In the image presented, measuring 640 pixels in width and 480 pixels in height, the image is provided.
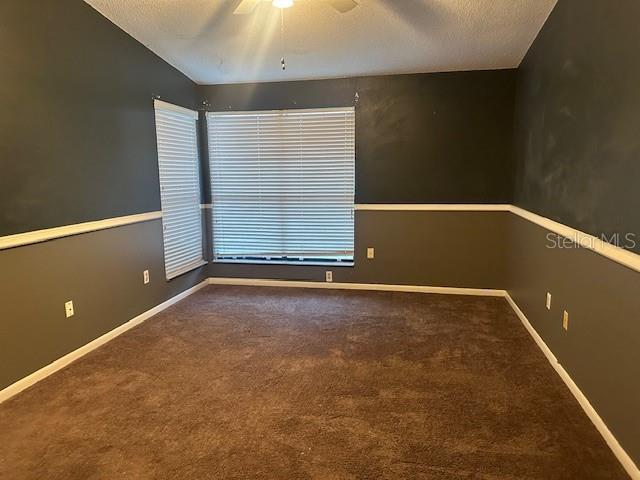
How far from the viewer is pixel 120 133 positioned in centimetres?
356

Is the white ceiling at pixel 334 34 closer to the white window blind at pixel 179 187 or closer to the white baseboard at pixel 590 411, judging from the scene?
the white window blind at pixel 179 187

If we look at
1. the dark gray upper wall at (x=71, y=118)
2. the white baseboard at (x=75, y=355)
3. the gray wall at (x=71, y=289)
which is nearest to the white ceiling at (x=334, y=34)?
the dark gray upper wall at (x=71, y=118)

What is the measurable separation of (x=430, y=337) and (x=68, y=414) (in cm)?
248

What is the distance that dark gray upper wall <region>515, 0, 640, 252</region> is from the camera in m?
1.97

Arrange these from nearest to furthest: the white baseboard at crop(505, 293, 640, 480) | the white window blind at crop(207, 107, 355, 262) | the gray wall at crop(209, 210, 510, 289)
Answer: the white baseboard at crop(505, 293, 640, 480) → the gray wall at crop(209, 210, 510, 289) → the white window blind at crop(207, 107, 355, 262)

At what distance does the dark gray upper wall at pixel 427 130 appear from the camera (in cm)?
433

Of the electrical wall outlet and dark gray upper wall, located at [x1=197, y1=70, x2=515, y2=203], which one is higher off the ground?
dark gray upper wall, located at [x1=197, y1=70, x2=515, y2=203]

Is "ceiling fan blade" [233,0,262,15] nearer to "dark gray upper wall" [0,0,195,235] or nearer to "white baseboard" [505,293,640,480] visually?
"dark gray upper wall" [0,0,195,235]

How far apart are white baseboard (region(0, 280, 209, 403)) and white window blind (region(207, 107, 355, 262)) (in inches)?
44.3

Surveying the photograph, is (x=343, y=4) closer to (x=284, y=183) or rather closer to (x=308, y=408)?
(x=308, y=408)

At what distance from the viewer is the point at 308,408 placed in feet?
7.99

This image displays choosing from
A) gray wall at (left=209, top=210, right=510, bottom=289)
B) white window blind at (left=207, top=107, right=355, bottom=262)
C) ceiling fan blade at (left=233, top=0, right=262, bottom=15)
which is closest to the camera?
ceiling fan blade at (left=233, top=0, right=262, bottom=15)

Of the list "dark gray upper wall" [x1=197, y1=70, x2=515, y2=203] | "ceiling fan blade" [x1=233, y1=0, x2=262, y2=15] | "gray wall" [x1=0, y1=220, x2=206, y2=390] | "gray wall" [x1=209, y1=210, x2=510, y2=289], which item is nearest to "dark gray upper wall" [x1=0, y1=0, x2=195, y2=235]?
"gray wall" [x1=0, y1=220, x2=206, y2=390]

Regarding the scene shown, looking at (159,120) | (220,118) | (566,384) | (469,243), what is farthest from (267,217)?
(566,384)
